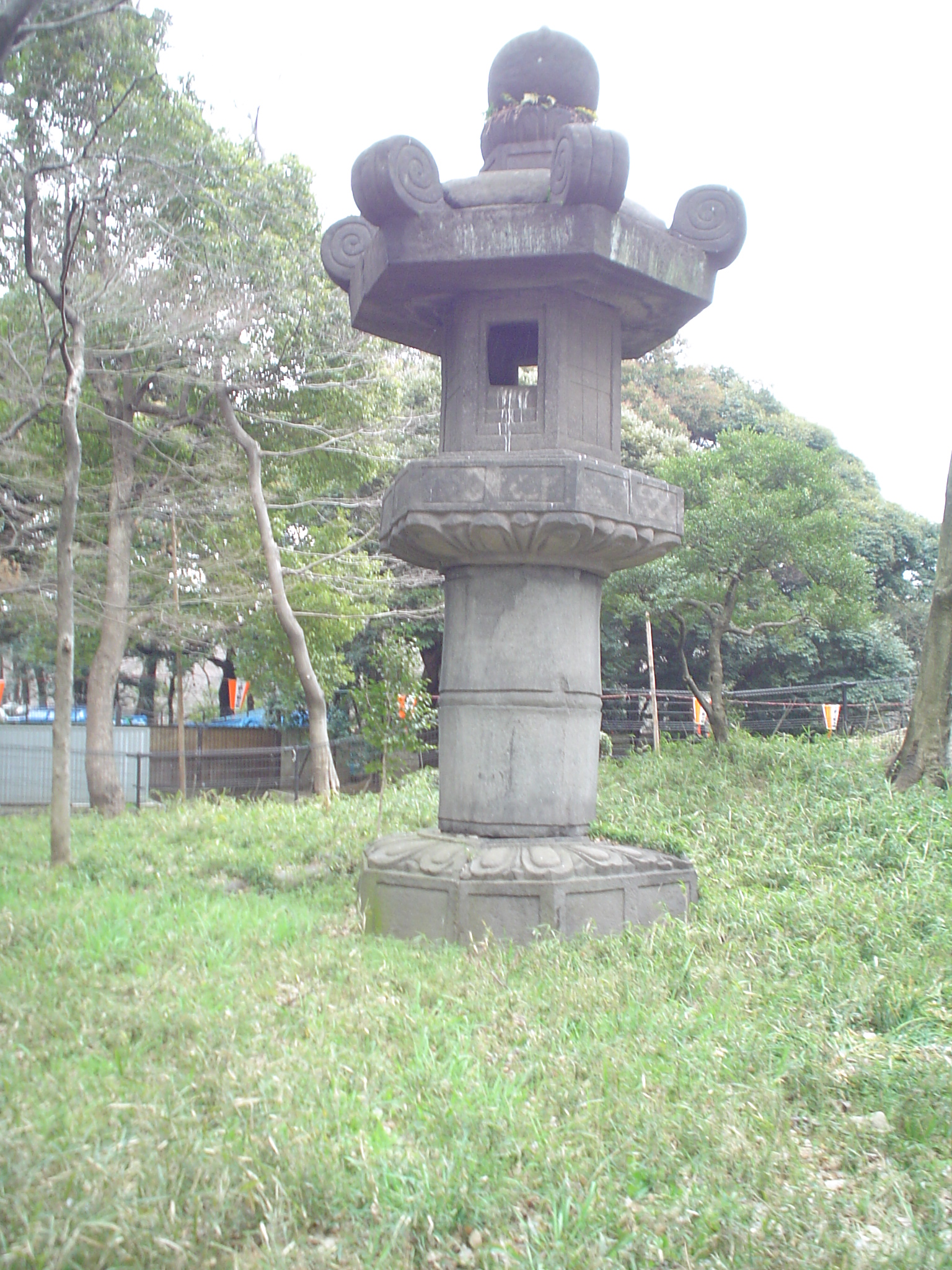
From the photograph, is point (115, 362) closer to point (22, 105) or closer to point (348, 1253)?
point (22, 105)

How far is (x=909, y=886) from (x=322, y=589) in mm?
11244

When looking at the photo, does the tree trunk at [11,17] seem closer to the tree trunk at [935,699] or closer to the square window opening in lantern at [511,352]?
the square window opening in lantern at [511,352]

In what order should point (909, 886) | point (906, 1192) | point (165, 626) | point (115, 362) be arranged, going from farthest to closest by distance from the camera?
point (165, 626) → point (115, 362) → point (909, 886) → point (906, 1192)

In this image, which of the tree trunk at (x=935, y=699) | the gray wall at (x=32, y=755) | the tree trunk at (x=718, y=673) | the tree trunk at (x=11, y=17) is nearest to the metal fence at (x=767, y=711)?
the tree trunk at (x=718, y=673)

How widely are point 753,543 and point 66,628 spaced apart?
297 inches

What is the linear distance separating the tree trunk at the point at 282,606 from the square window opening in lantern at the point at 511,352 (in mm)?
7339

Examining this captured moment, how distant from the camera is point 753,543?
11.5 m

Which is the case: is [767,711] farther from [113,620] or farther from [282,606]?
[113,620]

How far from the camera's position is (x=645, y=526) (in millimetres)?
5902

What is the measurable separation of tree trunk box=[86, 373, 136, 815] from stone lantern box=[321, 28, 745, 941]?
844 centimetres

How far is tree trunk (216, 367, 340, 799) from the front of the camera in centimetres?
1352

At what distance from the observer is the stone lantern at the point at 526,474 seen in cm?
547

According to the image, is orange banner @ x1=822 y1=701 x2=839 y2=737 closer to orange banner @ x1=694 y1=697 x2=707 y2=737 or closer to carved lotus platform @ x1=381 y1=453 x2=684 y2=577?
orange banner @ x1=694 y1=697 x2=707 y2=737

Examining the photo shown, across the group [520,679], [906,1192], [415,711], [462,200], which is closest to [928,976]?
[906,1192]
